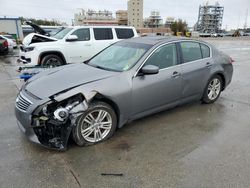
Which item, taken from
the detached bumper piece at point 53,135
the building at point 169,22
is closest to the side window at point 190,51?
the detached bumper piece at point 53,135

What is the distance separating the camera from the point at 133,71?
11.1 feet

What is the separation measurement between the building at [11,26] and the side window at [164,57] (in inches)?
1184

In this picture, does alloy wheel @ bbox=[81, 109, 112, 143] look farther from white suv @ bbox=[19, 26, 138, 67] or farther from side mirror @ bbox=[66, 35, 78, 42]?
side mirror @ bbox=[66, 35, 78, 42]

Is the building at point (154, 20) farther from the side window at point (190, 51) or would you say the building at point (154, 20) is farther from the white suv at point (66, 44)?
the side window at point (190, 51)

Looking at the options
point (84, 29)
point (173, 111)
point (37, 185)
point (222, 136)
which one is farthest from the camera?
point (84, 29)

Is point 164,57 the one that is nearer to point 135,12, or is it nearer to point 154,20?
point 135,12

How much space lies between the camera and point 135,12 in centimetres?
10438

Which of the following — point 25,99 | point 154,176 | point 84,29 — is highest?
point 84,29

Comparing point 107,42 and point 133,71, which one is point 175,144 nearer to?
point 133,71

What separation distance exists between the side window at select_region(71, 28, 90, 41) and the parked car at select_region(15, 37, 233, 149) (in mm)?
4346

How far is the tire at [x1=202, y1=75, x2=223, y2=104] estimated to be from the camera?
4738mm

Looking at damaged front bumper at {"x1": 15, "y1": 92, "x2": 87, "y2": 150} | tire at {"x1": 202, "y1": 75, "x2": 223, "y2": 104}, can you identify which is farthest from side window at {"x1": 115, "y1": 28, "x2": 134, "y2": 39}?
damaged front bumper at {"x1": 15, "y1": 92, "x2": 87, "y2": 150}

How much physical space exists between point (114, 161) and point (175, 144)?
→ 1039mm

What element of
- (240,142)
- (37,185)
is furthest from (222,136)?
(37,185)
